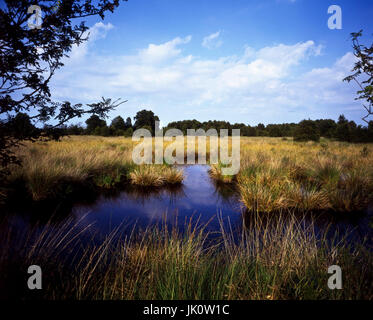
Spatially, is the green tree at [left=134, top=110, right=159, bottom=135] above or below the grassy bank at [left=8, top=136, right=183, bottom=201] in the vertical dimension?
above

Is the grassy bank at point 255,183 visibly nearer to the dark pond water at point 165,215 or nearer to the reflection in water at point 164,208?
the dark pond water at point 165,215

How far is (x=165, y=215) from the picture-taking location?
4367 mm

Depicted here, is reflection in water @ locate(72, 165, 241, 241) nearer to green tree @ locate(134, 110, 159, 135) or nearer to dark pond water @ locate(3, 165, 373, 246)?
dark pond water @ locate(3, 165, 373, 246)

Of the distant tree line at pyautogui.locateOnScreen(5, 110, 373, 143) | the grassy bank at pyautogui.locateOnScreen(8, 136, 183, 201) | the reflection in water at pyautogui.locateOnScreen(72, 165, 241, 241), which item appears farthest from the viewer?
the grassy bank at pyautogui.locateOnScreen(8, 136, 183, 201)

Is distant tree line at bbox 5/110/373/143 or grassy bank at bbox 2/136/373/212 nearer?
distant tree line at bbox 5/110/373/143

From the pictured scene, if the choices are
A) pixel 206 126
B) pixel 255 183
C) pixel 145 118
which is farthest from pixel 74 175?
pixel 206 126

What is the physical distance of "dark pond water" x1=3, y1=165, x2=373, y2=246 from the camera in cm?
391

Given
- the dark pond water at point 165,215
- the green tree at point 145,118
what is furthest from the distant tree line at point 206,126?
the dark pond water at point 165,215

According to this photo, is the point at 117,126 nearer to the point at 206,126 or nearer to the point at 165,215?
the point at 206,126

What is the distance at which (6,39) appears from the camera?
1979 mm

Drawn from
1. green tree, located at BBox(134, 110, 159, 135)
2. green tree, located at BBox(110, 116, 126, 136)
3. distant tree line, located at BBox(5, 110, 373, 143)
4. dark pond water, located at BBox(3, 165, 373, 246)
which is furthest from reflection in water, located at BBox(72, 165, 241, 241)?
green tree, located at BBox(134, 110, 159, 135)
